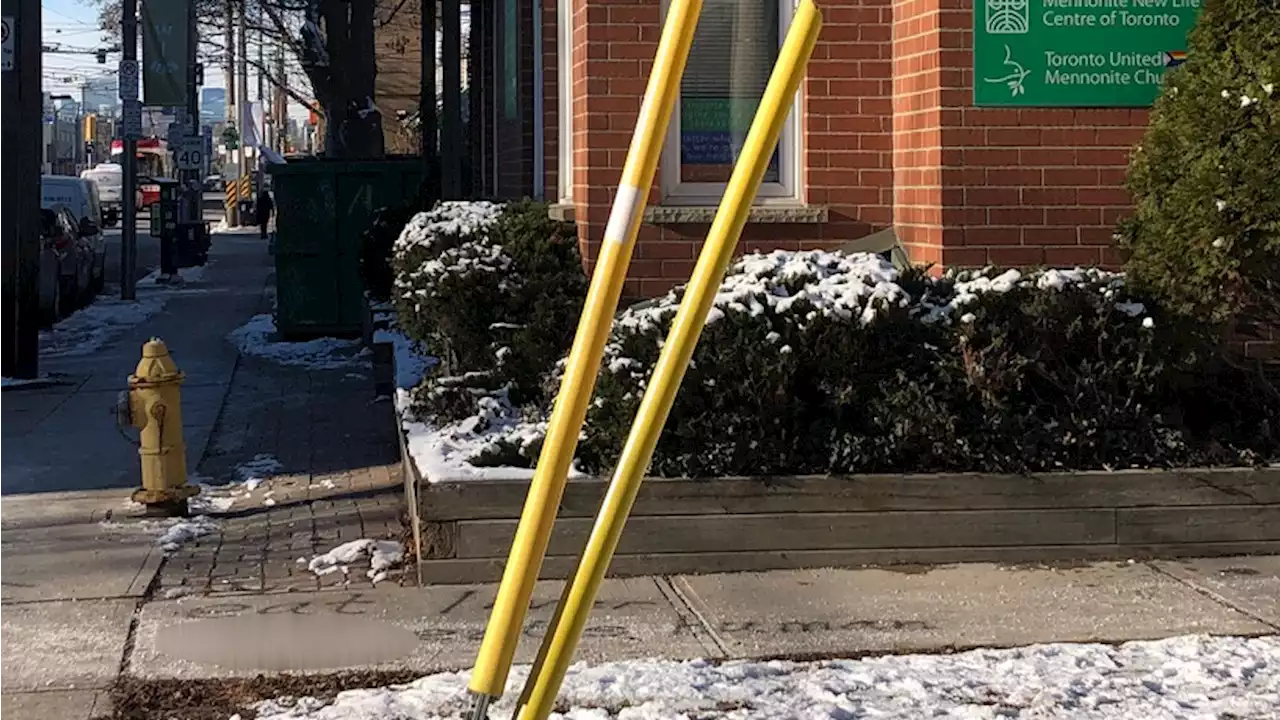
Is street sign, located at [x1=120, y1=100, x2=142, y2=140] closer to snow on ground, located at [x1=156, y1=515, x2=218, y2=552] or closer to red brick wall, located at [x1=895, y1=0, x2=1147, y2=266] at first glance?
snow on ground, located at [x1=156, y1=515, x2=218, y2=552]

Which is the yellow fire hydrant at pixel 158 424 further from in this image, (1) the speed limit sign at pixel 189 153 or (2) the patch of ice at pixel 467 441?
(1) the speed limit sign at pixel 189 153

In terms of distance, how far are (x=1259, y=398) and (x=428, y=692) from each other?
4000 mm

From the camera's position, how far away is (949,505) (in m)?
6.43

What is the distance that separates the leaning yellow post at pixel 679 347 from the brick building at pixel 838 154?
451 centimetres

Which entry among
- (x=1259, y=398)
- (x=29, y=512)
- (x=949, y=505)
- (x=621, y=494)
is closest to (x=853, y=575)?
(x=949, y=505)

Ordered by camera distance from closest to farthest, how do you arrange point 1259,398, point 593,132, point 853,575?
point 853,575, point 1259,398, point 593,132

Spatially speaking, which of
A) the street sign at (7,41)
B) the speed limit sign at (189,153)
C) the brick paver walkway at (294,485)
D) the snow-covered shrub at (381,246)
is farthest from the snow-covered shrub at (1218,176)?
the speed limit sign at (189,153)

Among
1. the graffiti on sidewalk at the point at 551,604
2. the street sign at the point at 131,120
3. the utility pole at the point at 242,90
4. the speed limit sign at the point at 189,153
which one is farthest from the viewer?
the utility pole at the point at 242,90

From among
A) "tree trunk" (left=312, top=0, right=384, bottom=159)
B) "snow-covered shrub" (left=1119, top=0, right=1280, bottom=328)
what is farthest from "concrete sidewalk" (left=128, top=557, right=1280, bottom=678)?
"tree trunk" (left=312, top=0, right=384, bottom=159)

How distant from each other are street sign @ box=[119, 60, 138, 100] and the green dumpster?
7548mm

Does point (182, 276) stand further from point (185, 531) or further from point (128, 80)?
point (185, 531)

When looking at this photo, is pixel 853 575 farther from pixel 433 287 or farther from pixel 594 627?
pixel 433 287

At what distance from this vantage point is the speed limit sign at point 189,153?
30.2 m

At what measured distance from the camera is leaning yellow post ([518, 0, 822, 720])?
2.98 m
